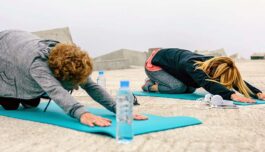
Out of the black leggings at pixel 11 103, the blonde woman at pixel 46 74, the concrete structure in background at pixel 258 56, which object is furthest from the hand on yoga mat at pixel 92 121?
the concrete structure in background at pixel 258 56

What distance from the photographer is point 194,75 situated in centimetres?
618

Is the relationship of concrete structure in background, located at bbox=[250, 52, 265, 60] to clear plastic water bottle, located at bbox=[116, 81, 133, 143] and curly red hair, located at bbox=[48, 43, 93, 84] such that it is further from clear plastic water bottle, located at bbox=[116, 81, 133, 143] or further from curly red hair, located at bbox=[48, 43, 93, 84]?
clear plastic water bottle, located at bbox=[116, 81, 133, 143]

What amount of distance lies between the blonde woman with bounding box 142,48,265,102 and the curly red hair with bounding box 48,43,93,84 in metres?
2.43

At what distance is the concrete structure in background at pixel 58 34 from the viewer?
18.6 metres

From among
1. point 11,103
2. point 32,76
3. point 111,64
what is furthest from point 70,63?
point 111,64

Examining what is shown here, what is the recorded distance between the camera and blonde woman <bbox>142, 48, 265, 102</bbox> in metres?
5.96

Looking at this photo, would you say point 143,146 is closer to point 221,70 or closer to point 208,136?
point 208,136

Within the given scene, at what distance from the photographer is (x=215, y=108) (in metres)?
5.40

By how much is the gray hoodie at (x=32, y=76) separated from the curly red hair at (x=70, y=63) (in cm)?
9

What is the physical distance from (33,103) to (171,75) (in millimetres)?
Result: 2770

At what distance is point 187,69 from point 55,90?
2.86 metres

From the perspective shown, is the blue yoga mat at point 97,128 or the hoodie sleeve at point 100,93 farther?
the hoodie sleeve at point 100,93

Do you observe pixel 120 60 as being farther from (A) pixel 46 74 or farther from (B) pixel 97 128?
(B) pixel 97 128

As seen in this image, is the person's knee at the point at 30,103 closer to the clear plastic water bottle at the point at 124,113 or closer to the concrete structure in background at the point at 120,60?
the clear plastic water bottle at the point at 124,113
